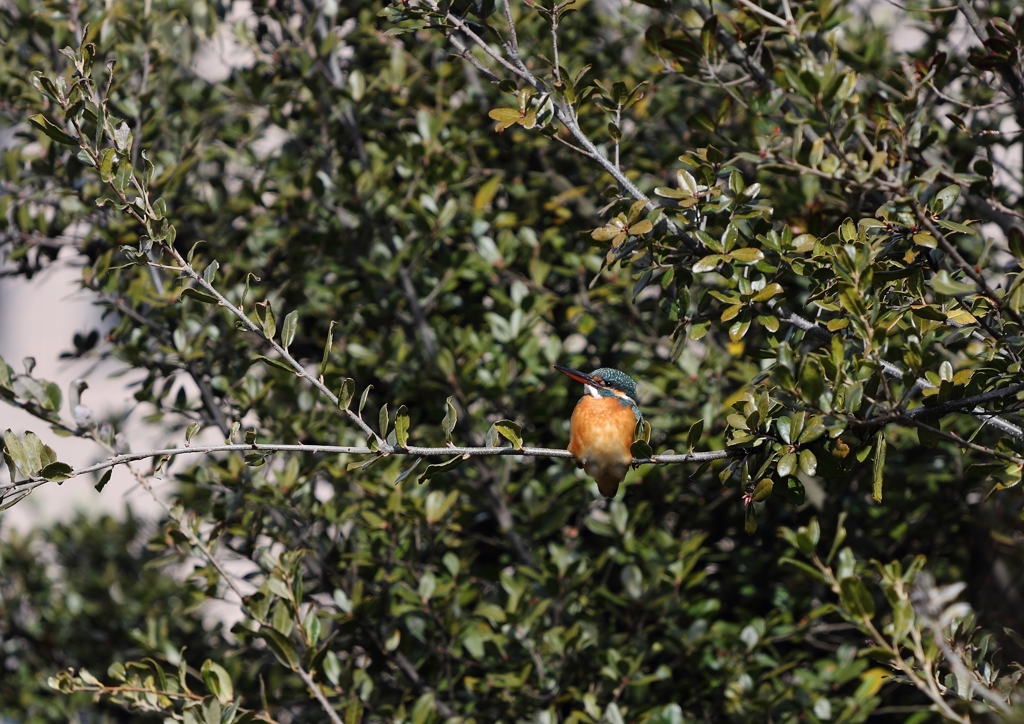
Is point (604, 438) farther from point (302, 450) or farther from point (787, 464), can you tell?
point (302, 450)

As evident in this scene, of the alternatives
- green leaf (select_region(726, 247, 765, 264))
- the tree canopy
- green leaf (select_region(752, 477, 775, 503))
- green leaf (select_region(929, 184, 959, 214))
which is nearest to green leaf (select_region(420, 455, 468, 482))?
the tree canopy

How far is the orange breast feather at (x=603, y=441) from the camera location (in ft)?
8.49

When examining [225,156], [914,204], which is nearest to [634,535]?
[914,204]

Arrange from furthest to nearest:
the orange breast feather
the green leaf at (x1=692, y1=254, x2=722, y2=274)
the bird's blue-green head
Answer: the bird's blue-green head → the orange breast feather → the green leaf at (x1=692, y1=254, x2=722, y2=274)

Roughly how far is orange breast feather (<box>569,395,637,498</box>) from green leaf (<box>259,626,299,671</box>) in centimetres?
96

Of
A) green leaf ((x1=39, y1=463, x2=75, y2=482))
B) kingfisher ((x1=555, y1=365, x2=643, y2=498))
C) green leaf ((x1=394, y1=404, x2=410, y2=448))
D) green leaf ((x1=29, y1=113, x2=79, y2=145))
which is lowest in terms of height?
kingfisher ((x1=555, y1=365, x2=643, y2=498))

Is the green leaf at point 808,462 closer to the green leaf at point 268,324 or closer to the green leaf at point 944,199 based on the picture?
the green leaf at point 944,199

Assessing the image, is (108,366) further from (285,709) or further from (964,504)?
(964,504)

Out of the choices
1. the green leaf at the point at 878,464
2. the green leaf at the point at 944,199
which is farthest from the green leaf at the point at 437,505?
the green leaf at the point at 944,199

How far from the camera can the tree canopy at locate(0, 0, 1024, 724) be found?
7.57 feet

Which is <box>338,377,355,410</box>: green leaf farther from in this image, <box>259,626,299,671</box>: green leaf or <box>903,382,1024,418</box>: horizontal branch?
<box>903,382,1024,418</box>: horizontal branch

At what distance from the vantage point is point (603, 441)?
2.59 meters

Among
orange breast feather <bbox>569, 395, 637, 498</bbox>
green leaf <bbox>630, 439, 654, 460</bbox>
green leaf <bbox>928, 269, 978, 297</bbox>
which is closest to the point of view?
green leaf <bbox>928, 269, 978, 297</bbox>

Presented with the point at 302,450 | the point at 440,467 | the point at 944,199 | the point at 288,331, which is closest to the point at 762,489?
the point at 440,467
